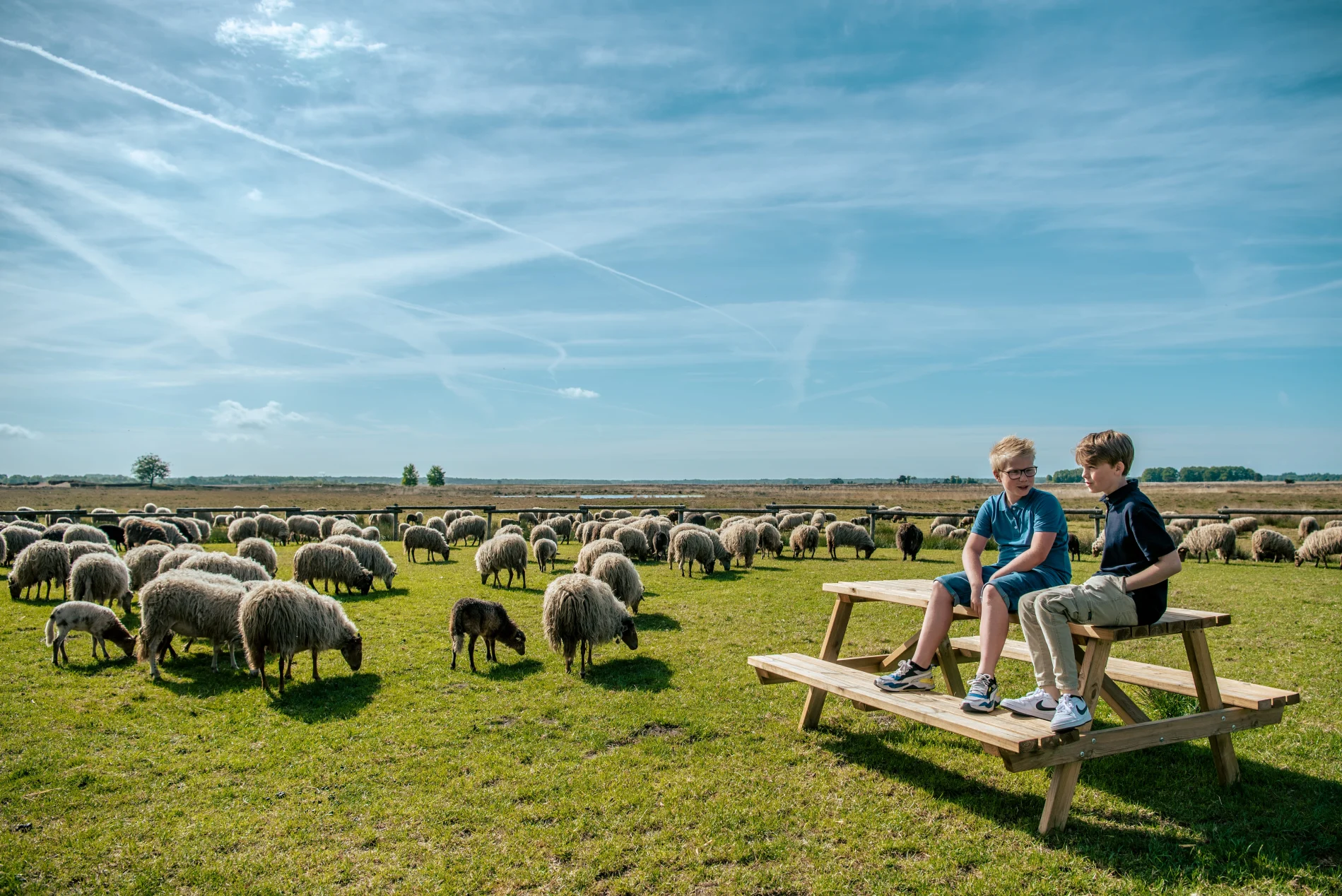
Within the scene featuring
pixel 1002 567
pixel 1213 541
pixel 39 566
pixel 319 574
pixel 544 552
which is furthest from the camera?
pixel 1213 541

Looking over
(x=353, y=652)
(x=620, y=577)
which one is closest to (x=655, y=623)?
(x=620, y=577)

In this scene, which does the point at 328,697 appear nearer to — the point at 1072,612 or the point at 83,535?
the point at 1072,612

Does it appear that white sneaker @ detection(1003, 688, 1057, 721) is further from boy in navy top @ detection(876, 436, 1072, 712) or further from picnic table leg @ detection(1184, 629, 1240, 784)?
picnic table leg @ detection(1184, 629, 1240, 784)

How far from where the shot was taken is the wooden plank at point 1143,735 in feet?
15.2

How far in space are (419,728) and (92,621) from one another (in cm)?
658

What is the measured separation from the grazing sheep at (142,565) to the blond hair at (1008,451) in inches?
602

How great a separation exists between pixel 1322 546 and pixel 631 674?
28.5m

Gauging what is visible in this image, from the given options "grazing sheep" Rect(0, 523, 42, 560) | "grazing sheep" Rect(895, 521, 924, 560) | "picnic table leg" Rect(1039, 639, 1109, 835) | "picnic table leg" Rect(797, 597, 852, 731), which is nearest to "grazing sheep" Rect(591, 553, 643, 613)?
"picnic table leg" Rect(797, 597, 852, 731)

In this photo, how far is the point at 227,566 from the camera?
13.0m

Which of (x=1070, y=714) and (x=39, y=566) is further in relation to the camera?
(x=39, y=566)

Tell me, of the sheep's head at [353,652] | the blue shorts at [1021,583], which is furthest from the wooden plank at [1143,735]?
the sheep's head at [353,652]

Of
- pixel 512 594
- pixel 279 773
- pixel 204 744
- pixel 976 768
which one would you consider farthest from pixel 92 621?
pixel 976 768

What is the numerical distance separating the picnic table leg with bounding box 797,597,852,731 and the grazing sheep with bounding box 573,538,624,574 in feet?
28.9

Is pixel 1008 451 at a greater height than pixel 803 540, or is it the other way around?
pixel 1008 451
